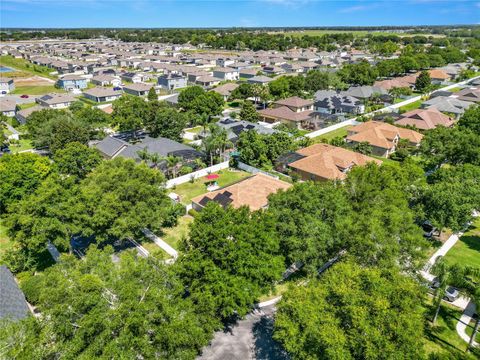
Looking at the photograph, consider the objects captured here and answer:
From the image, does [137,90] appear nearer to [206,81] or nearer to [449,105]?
[206,81]

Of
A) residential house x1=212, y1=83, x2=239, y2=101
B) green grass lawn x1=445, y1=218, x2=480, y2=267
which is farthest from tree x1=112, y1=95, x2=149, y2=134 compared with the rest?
green grass lawn x1=445, y1=218, x2=480, y2=267

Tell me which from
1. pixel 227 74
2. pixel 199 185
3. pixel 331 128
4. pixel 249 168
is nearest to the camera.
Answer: pixel 199 185

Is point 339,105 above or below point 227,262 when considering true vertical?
above

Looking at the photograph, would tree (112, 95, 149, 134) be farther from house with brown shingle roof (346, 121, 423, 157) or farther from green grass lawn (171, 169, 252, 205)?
house with brown shingle roof (346, 121, 423, 157)

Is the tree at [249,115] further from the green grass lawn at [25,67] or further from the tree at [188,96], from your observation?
the green grass lawn at [25,67]

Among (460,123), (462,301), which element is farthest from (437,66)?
(462,301)

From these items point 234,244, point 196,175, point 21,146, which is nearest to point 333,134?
point 196,175

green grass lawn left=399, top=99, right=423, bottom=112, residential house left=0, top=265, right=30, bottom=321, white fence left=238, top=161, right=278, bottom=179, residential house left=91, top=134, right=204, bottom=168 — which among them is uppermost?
green grass lawn left=399, top=99, right=423, bottom=112
